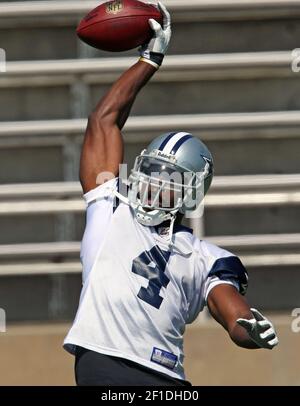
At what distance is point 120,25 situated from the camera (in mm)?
3902

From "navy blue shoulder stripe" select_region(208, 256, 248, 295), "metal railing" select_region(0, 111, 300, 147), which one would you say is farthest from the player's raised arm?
"metal railing" select_region(0, 111, 300, 147)

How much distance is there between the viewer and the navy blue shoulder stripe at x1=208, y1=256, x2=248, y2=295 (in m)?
3.41

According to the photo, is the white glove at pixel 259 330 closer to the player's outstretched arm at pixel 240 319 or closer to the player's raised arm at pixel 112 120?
the player's outstretched arm at pixel 240 319

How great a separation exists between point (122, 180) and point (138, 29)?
56 centimetres

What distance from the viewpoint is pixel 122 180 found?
360cm

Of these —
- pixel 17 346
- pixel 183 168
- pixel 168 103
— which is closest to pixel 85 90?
pixel 168 103

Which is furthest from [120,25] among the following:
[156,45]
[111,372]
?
[111,372]

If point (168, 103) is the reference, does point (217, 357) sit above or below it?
below

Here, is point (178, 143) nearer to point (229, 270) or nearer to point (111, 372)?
point (229, 270)

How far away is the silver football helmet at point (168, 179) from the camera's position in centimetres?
346

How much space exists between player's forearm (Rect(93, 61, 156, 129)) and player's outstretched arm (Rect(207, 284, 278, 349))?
0.64 meters

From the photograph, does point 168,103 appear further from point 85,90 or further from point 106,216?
point 106,216
